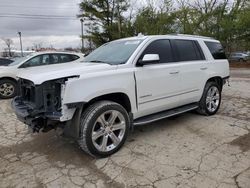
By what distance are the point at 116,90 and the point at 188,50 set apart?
2.25m

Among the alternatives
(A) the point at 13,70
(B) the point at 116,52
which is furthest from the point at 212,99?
(A) the point at 13,70

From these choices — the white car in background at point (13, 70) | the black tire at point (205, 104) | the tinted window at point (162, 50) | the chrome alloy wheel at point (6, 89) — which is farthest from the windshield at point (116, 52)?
the chrome alloy wheel at point (6, 89)

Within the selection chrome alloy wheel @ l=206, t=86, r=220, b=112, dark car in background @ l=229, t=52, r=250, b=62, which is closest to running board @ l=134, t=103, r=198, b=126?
chrome alloy wheel @ l=206, t=86, r=220, b=112

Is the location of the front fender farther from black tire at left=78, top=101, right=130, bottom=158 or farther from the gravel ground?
the gravel ground

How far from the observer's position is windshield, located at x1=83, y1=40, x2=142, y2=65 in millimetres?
4363

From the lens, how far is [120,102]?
4.25 metres

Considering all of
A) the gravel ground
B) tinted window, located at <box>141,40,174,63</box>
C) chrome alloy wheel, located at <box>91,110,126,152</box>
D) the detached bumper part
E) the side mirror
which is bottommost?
the gravel ground

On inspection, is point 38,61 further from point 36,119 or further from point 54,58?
point 36,119

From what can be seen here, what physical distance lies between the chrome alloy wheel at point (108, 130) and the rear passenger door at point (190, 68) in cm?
160

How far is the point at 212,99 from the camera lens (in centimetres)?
601

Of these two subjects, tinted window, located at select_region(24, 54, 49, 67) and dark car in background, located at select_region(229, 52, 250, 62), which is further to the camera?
dark car in background, located at select_region(229, 52, 250, 62)

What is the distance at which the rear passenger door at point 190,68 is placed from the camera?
5051 millimetres

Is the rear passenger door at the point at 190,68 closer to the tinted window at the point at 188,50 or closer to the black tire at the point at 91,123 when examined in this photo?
the tinted window at the point at 188,50

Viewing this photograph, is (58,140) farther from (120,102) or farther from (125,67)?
(125,67)
